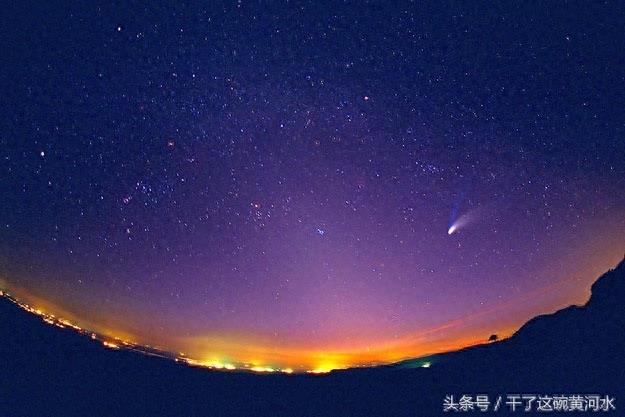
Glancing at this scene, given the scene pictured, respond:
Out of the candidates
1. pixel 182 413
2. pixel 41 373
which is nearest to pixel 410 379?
pixel 182 413

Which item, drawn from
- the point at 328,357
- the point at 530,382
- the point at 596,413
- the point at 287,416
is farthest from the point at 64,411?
the point at 596,413

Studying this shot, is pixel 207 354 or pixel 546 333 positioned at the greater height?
pixel 546 333

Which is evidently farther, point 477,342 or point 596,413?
point 477,342

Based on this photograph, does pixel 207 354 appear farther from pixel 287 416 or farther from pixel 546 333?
pixel 546 333

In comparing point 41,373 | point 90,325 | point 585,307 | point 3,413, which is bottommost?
point 3,413

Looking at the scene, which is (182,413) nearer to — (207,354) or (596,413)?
(207,354)

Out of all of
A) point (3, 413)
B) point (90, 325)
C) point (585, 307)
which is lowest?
point (3, 413)
